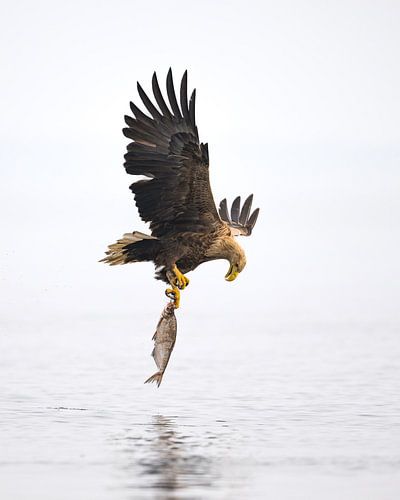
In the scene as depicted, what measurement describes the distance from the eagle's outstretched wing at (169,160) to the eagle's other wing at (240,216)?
1873mm

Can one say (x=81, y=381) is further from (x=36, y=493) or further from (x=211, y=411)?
(x=36, y=493)

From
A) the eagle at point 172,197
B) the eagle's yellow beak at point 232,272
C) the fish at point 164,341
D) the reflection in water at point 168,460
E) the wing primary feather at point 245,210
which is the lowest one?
the reflection in water at point 168,460

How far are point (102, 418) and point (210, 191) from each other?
6.84 feet

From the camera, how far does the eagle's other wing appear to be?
1529 cm

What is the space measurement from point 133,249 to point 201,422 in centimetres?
166

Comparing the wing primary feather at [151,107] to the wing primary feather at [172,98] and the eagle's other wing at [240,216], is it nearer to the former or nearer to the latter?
the wing primary feather at [172,98]

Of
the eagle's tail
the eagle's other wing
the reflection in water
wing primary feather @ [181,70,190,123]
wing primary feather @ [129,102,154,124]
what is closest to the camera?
the reflection in water

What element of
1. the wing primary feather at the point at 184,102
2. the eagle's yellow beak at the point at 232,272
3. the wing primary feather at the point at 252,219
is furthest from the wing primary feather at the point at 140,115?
the wing primary feather at the point at 252,219

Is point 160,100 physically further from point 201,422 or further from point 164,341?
point 201,422

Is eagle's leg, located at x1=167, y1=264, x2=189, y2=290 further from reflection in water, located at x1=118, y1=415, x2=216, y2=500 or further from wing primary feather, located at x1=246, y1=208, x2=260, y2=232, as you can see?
wing primary feather, located at x1=246, y1=208, x2=260, y2=232

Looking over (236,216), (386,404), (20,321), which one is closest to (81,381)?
(236,216)

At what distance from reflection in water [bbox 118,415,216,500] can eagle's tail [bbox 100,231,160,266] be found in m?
1.62

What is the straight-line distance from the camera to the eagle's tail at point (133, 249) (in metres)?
13.6

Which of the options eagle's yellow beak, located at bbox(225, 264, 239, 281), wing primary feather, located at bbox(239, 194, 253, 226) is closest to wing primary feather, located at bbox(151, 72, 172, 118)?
eagle's yellow beak, located at bbox(225, 264, 239, 281)
